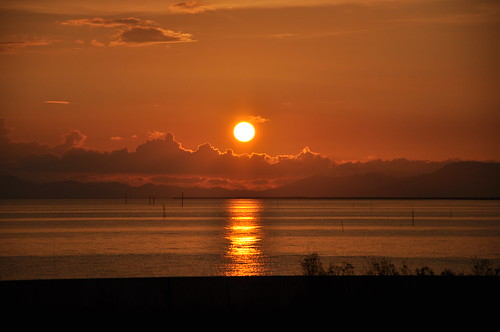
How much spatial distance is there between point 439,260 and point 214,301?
74.6m

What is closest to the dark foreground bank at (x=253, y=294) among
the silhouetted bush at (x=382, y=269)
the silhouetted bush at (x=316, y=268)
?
the silhouetted bush at (x=382, y=269)

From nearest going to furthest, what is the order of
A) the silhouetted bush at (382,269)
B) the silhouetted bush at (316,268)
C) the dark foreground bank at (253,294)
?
1. the dark foreground bank at (253,294)
2. the silhouetted bush at (382,269)
3. the silhouetted bush at (316,268)

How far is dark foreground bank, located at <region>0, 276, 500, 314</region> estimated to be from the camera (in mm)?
13383

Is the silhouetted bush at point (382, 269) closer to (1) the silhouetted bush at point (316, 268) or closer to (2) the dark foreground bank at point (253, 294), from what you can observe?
(1) the silhouetted bush at point (316, 268)

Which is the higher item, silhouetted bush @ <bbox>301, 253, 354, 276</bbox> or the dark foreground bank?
the dark foreground bank

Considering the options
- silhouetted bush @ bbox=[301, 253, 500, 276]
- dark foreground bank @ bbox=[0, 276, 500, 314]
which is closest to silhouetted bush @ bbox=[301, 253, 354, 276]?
silhouetted bush @ bbox=[301, 253, 500, 276]

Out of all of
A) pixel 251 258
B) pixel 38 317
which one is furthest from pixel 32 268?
pixel 38 317

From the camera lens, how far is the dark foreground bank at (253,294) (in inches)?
527

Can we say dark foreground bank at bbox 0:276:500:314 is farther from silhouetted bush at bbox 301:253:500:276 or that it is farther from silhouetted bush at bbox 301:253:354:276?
silhouetted bush at bbox 301:253:354:276

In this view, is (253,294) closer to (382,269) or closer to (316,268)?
(382,269)

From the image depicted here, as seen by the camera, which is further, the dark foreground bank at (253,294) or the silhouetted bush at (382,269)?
the silhouetted bush at (382,269)

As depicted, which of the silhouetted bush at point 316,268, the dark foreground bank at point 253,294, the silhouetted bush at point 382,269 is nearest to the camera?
the dark foreground bank at point 253,294

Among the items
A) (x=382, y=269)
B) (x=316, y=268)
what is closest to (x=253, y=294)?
(x=382, y=269)

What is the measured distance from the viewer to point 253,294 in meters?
13.7
